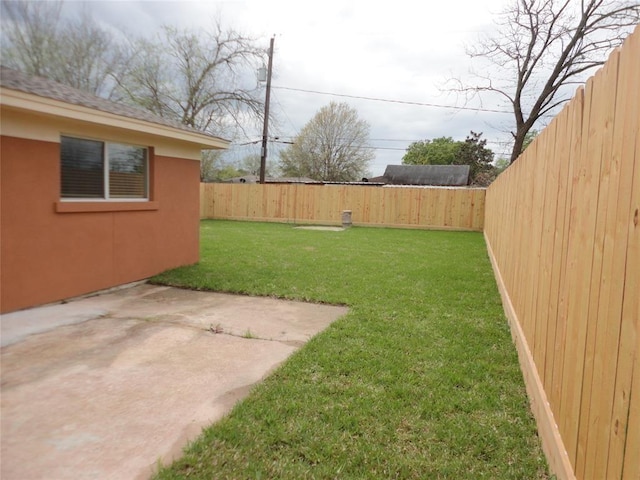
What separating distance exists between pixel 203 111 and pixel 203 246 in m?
11.6

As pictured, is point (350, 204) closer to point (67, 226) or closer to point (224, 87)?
point (224, 87)

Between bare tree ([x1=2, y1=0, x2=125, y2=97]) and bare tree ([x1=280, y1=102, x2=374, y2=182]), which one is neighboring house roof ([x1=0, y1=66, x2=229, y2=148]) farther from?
bare tree ([x1=280, y1=102, x2=374, y2=182])

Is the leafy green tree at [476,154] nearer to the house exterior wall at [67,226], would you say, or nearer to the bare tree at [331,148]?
the bare tree at [331,148]

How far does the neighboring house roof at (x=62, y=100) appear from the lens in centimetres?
218

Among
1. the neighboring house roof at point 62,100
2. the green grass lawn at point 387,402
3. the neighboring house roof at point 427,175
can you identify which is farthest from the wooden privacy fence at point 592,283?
the neighboring house roof at point 427,175

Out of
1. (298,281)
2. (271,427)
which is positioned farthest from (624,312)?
(298,281)

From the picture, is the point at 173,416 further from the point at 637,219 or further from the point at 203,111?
the point at 203,111

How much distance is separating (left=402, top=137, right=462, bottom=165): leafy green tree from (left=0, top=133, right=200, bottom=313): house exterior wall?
44756 mm

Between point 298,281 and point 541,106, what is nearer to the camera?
point 298,281

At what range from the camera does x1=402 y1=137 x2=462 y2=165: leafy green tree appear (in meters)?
48.1

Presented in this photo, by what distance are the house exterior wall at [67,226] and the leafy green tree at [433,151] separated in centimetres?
4476

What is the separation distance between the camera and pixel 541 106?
19.4 metres

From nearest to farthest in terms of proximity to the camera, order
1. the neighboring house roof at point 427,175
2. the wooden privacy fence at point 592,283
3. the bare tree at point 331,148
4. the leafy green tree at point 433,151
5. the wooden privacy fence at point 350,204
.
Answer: the wooden privacy fence at point 592,283, the wooden privacy fence at point 350,204, the neighboring house roof at point 427,175, the bare tree at point 331,148, the leafy green tree at point 433,151

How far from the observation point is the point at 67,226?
17.0 feet
